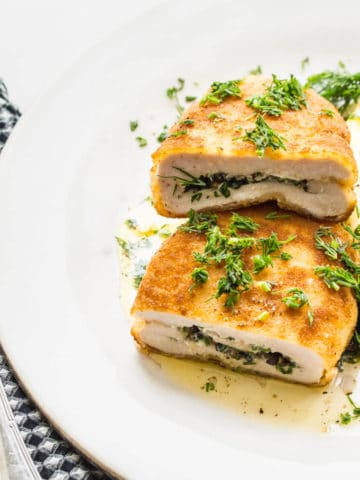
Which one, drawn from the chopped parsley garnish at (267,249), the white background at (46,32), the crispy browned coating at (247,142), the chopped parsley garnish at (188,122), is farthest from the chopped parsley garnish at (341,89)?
the white background at (46,32)

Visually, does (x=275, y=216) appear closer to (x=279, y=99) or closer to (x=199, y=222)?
(x=199, y=222)

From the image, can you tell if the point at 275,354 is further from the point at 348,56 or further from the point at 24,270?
the point at 348,56

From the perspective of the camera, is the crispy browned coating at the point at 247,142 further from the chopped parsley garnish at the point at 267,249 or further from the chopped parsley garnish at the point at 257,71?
the chopped parsley garnish at the point at 257,71

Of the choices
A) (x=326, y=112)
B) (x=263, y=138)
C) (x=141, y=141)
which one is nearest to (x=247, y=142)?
(x=263, y=138)

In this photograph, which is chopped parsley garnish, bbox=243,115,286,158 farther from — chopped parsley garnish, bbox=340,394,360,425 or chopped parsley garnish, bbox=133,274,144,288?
chopped parsley garnish, bbox=340,394,360,425

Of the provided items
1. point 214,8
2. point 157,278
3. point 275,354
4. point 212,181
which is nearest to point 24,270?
point 157,278
